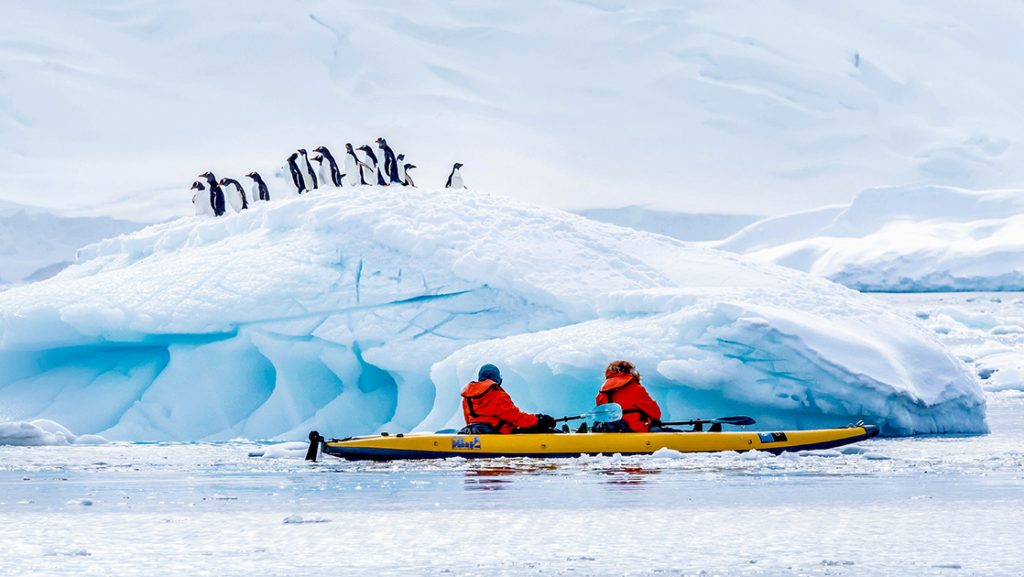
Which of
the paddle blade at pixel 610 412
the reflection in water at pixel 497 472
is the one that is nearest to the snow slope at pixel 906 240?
the paddle blade at pixel 610 412

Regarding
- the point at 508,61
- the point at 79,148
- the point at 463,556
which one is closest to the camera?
the point at 463,556

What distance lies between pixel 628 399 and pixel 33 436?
5.46 metres

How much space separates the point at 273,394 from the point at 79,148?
44.1 metres

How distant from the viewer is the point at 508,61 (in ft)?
224

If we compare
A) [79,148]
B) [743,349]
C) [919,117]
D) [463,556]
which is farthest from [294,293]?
[919,117]

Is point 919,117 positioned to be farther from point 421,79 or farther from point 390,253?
point 390,253

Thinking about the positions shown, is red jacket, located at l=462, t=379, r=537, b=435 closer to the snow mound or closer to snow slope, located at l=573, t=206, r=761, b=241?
the snow mound

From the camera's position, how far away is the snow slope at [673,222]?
167 ft

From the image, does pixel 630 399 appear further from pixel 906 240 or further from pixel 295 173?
pixel 906 240

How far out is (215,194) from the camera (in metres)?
24.9

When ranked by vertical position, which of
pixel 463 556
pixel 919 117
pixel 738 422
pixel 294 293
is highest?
→ pixel 919 117

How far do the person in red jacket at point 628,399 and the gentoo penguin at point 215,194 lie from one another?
1460cm

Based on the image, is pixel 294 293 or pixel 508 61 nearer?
pixel 294 293

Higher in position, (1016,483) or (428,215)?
(428,215)
